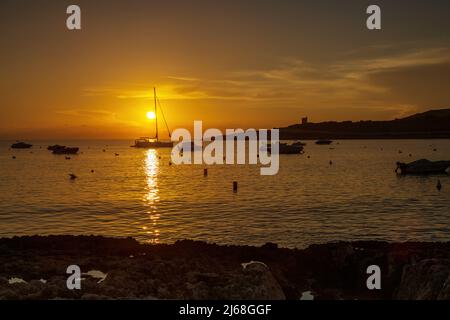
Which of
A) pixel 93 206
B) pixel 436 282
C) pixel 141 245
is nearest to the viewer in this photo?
pixel 436 282

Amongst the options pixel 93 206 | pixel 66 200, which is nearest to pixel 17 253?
pixel 93 206

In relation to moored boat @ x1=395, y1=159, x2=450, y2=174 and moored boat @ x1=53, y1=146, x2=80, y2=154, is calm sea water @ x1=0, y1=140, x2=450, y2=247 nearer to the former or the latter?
moored boat @ x1=395, y1=159, x2=450, y2=174

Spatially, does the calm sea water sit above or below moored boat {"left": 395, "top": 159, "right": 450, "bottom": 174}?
below

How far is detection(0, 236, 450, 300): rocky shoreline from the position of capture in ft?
45.9

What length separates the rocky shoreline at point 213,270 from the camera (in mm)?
13977

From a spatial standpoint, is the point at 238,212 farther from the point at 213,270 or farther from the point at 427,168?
the point at 427,168

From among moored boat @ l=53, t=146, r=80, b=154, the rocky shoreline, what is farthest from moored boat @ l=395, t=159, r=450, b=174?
moored boat @ l=53, t=146, r=80, b=154

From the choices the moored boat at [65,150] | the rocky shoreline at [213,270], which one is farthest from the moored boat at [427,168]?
the moored boat at [65,150]

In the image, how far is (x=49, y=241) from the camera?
23594 mm

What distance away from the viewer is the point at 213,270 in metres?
17.5

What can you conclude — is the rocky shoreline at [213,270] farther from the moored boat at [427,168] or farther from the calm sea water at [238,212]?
the moored boat at [427,168]
